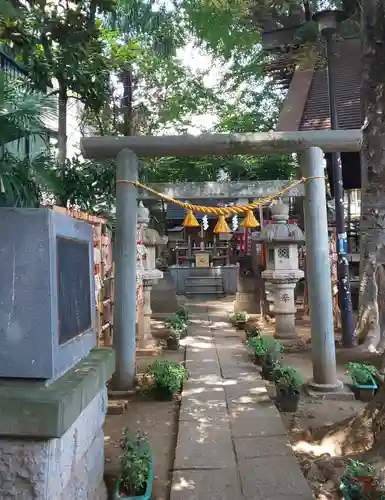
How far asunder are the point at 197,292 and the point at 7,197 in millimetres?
16277

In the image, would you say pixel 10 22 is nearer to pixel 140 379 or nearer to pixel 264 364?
pixel 140 379

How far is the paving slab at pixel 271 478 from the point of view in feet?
10.7

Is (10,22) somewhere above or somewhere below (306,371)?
above

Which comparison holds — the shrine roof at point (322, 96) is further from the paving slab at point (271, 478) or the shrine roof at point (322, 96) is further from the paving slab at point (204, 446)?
the paving slab at point (271, 478)

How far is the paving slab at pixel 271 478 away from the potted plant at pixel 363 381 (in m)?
2.47

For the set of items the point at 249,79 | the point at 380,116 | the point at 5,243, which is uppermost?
the point at 249,79

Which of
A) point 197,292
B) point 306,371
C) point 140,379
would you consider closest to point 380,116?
point 306,371

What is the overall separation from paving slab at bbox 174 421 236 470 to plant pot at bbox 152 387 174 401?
96 cm

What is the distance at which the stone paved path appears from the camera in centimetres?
337

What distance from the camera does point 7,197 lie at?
5555 millimetres

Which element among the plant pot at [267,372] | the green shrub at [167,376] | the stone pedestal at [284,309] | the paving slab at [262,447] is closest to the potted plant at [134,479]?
the paving slab at [262,447]

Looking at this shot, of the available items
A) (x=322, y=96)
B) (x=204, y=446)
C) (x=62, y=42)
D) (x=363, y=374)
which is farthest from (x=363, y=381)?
(x=322, y=96)

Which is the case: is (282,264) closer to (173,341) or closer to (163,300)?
(173,341)

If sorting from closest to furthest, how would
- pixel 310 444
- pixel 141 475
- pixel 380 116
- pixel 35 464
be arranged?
1. pixel 35 464
2. pixel 141 475
3. pixel 310 444
4. pixel 380 116
